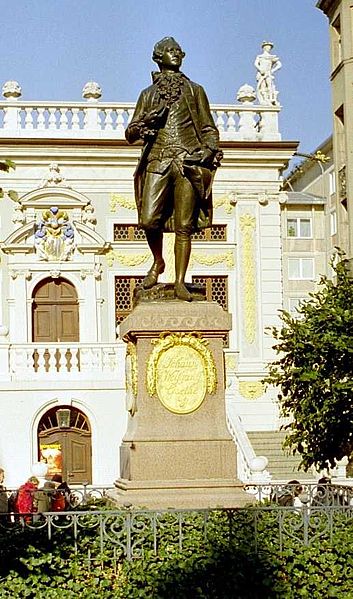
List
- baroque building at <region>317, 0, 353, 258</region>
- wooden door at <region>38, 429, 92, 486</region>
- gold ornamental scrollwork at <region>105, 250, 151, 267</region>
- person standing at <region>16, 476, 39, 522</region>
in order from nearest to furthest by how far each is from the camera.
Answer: person standing at <region>16, 476, 39, 522</region> → wooden door at <region>38, 429, 92, 486</region> → gold ornamental scrollwork at <region>105, 250, 151, 267</region> → baroque building at <region>317, 0, 353, 258</region>

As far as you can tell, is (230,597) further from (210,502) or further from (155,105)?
(155,105)

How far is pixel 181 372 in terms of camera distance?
425 inches

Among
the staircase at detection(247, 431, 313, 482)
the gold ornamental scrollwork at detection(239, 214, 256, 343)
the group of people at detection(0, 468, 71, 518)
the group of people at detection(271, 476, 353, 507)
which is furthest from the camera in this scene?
the gold ornamental scrollwork at detection(239, 214, 256, 343)

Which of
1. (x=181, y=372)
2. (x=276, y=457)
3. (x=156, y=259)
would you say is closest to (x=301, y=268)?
(x=276, y=457)

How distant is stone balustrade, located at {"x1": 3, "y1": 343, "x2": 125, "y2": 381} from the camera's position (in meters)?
27.9

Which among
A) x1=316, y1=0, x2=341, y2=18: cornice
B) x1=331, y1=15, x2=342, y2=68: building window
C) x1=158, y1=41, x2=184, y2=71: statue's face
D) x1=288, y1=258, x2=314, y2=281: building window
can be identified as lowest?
x1=158, y1=41, x2=184, y2=71: statue's face

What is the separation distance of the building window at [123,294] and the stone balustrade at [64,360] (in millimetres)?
3261

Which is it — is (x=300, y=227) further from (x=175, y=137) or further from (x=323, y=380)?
(x=175, y=137)

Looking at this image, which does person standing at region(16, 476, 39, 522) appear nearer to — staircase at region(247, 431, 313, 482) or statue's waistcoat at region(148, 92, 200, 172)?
statue's waistcoat at region(148, 92, 200, 172)

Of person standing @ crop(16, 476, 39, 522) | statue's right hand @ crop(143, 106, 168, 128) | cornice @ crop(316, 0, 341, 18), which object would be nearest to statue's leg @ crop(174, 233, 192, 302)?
statue's right hand @ crop(143, 106, 168, 128)

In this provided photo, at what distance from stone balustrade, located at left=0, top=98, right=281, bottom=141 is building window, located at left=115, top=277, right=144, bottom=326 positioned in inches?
135

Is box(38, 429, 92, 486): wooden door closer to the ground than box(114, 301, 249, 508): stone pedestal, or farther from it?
closer to the ground

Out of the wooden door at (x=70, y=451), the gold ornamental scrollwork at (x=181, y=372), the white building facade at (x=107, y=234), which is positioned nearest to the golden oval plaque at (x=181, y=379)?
the gold ornamental scrollwork at (x=181, y=372)

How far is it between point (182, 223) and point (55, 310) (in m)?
20.6
